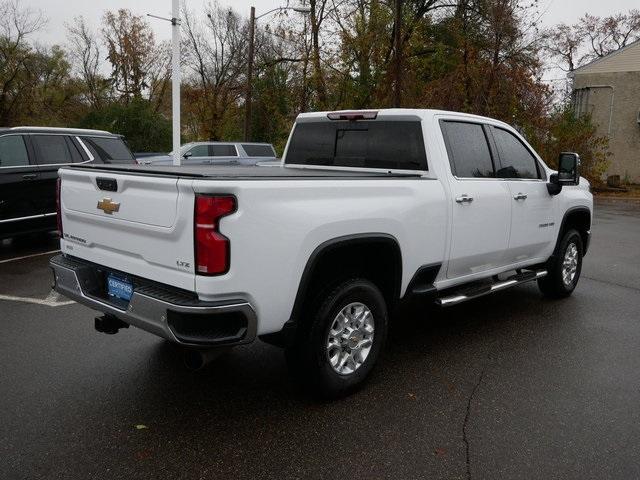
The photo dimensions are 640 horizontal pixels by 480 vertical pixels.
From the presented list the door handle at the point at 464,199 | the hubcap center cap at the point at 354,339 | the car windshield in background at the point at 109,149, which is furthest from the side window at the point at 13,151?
the door handle at the point at 464,199

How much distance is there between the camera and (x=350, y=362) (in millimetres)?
3746

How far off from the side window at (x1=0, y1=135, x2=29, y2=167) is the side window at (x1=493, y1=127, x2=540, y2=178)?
6.66 m

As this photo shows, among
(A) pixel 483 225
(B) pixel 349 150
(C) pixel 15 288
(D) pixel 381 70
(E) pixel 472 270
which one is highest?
(D) pixel 381 70

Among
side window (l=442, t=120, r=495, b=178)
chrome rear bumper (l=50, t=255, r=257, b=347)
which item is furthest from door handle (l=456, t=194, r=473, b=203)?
chrome rear bumper (l=50, t=255, r=257, b=347)

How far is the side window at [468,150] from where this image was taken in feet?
14.9

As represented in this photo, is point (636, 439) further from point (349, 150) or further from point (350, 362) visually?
point (349, 150)

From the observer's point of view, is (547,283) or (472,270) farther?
(547,283)

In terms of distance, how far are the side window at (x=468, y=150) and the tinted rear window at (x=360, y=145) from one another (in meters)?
0.30

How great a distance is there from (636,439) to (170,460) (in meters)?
2.66

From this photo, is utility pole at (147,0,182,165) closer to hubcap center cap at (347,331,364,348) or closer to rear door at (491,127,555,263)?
rear door at (491,127,555,263)

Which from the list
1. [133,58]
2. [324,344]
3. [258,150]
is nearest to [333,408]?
[324,344]

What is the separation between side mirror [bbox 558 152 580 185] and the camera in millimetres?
5445

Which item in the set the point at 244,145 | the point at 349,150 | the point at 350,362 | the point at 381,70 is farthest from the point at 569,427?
the point at 381,70

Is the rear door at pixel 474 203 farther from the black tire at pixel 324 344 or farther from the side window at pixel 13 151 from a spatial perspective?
the side window at pixel 13 151
